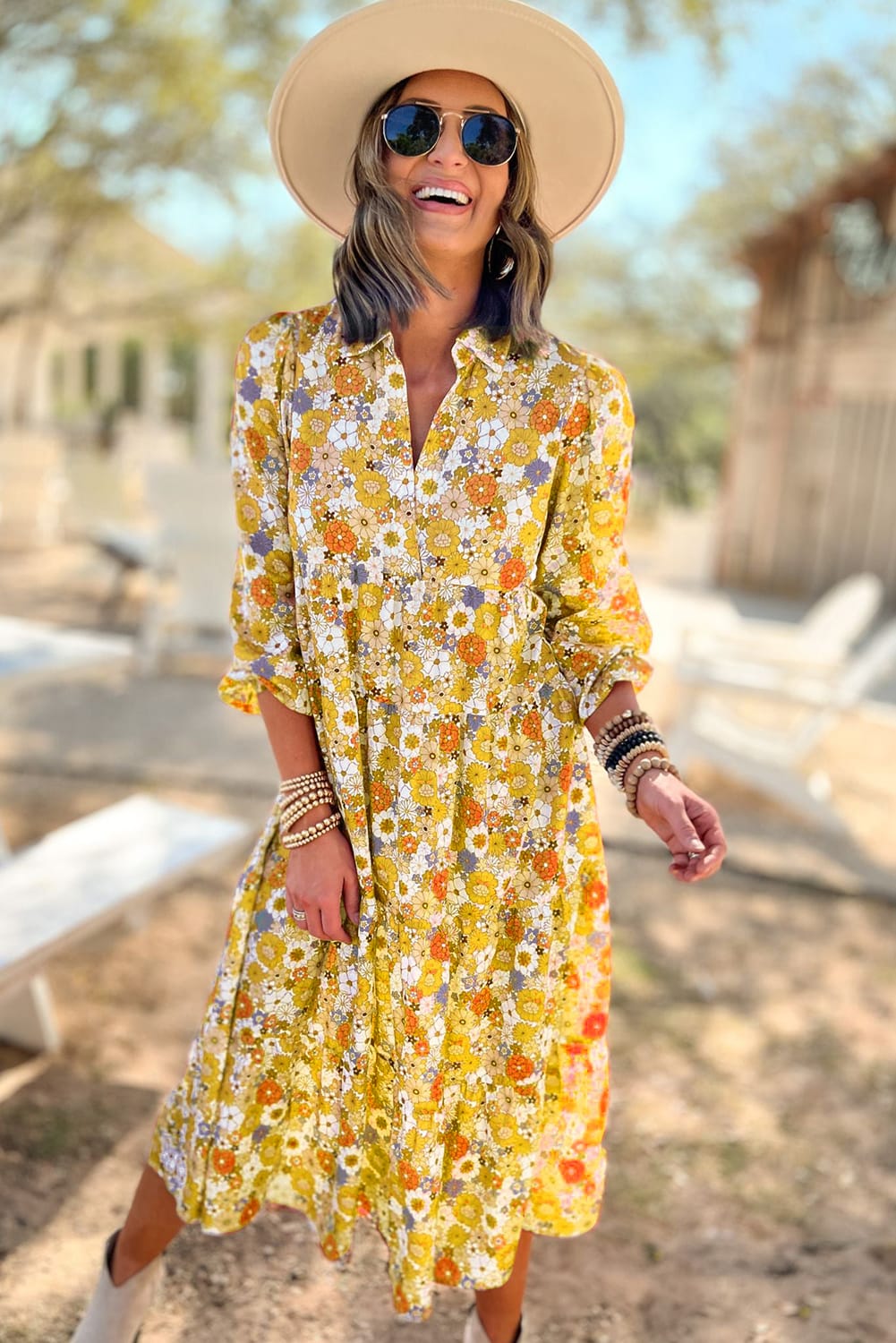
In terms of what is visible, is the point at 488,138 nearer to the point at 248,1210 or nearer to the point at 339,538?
the point at 339,538

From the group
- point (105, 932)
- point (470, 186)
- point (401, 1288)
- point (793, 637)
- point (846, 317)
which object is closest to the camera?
A: point (470, 186)

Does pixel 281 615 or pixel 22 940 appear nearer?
pixel 281 615

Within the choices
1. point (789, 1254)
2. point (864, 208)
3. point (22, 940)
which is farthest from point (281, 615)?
point (864, 208)

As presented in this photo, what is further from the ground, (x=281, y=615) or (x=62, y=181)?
(x=62, y=181)

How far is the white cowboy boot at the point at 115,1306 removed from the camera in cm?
166

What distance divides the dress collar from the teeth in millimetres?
160

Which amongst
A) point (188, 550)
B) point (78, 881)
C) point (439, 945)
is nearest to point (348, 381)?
point (439, 945)

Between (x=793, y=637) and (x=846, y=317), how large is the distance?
20.2 feet

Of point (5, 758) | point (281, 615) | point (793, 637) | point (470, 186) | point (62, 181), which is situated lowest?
point (5, 758)

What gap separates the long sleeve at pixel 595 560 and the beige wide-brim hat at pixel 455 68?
34 cm

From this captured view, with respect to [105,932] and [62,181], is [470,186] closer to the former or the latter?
[105,932]

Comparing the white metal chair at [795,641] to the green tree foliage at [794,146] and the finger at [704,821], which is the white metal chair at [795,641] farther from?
the green tree foliage at [794,146]

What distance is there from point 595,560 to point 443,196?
519 millimetres

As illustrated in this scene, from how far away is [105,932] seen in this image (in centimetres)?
332
